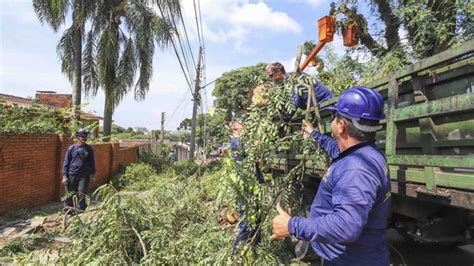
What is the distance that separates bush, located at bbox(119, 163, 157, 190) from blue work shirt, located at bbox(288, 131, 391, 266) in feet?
43.9

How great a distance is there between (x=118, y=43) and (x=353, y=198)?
1886cm

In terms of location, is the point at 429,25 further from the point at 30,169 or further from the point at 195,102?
the point at 195,102

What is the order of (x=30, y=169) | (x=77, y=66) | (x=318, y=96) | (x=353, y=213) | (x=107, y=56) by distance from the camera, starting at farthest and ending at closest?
(x=107, y=56), (x=77, y=66), (x=30, y=169), (x=318, y=96), (x=353, y=213)

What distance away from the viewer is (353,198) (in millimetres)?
2027

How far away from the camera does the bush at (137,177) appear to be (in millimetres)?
15406

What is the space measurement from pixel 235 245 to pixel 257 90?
141 cm

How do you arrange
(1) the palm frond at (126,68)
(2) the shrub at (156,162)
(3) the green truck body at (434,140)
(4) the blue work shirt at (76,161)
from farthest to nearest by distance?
(1) the palm frond at (126,68) → (2) the shrub at (156,162) → (4) the blue work shirt at (76,161) → (3) the green truck body at (434,140)

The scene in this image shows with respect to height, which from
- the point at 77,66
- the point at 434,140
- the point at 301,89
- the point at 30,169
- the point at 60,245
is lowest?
the point at 60,245

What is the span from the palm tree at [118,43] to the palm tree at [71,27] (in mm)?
888

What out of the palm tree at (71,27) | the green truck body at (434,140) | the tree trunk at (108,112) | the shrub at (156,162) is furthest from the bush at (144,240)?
the tree trunk at (108,112)

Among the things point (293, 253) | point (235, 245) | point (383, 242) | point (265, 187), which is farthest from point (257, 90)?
point (293, 253)

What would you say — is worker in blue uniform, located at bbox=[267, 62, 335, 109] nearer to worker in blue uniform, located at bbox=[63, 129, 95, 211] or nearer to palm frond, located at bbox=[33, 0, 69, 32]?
worker in blue uniform, located at bbox=[63, 129, 95, 211]

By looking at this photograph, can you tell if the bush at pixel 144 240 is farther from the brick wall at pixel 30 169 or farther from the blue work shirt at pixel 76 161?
the brick wall at pixel 30 169

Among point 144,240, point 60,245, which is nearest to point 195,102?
point 60,245
